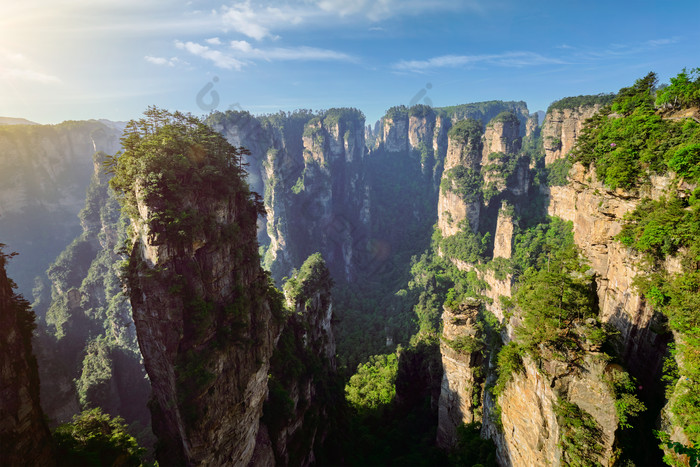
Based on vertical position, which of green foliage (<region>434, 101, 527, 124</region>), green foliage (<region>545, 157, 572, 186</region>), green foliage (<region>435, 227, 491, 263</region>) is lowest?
green foliage (<region>435, 227, 491, 263</region>)

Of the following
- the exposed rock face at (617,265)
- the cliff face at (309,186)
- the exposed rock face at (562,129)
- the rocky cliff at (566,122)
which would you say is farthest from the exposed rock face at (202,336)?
the exposed rock face at (562,129)

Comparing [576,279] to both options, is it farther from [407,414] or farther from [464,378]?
[407,414]

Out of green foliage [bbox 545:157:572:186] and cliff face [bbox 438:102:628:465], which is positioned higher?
green foliage [bbox 545:157:572:186]

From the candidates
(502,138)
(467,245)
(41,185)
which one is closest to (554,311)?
(467,245)

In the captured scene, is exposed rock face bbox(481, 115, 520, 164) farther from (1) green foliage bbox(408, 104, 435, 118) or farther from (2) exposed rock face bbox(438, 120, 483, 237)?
(1) green foliage bbox(408, 104, 435, 118)

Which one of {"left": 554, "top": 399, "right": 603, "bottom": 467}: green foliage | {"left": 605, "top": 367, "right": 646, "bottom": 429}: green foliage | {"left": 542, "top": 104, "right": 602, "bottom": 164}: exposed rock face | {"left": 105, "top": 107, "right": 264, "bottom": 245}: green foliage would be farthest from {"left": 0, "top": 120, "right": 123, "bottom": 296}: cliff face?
{"left": 542, "top": 104, "right": 602, "bottom": 164}: exposed rock face

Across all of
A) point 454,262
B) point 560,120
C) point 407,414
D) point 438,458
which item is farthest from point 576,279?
point 560,120
